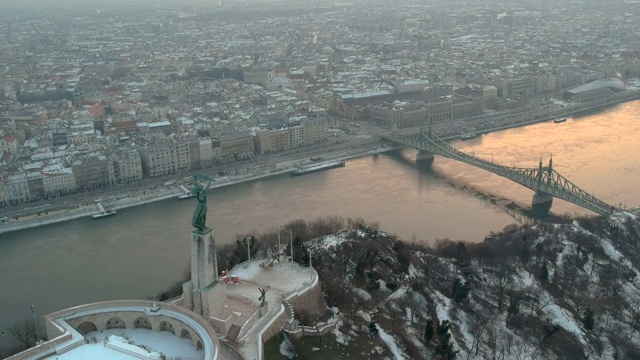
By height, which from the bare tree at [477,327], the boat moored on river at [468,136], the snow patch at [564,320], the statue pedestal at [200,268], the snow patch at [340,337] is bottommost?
the boat moored on river at [468,136]

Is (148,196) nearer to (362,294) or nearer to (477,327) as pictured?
(362,294)

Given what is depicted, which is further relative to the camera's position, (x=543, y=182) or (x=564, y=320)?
(x=543, y=182)

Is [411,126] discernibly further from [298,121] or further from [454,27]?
[454,27]

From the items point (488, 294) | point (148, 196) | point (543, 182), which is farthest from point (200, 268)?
point (543, 182)

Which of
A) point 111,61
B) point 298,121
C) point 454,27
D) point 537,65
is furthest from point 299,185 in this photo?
point 454,27

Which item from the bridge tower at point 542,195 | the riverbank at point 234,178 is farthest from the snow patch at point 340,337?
the bridge tower at point 542,195

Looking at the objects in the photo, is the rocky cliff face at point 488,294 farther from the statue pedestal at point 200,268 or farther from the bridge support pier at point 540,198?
the bridge support pier at point 540,198
